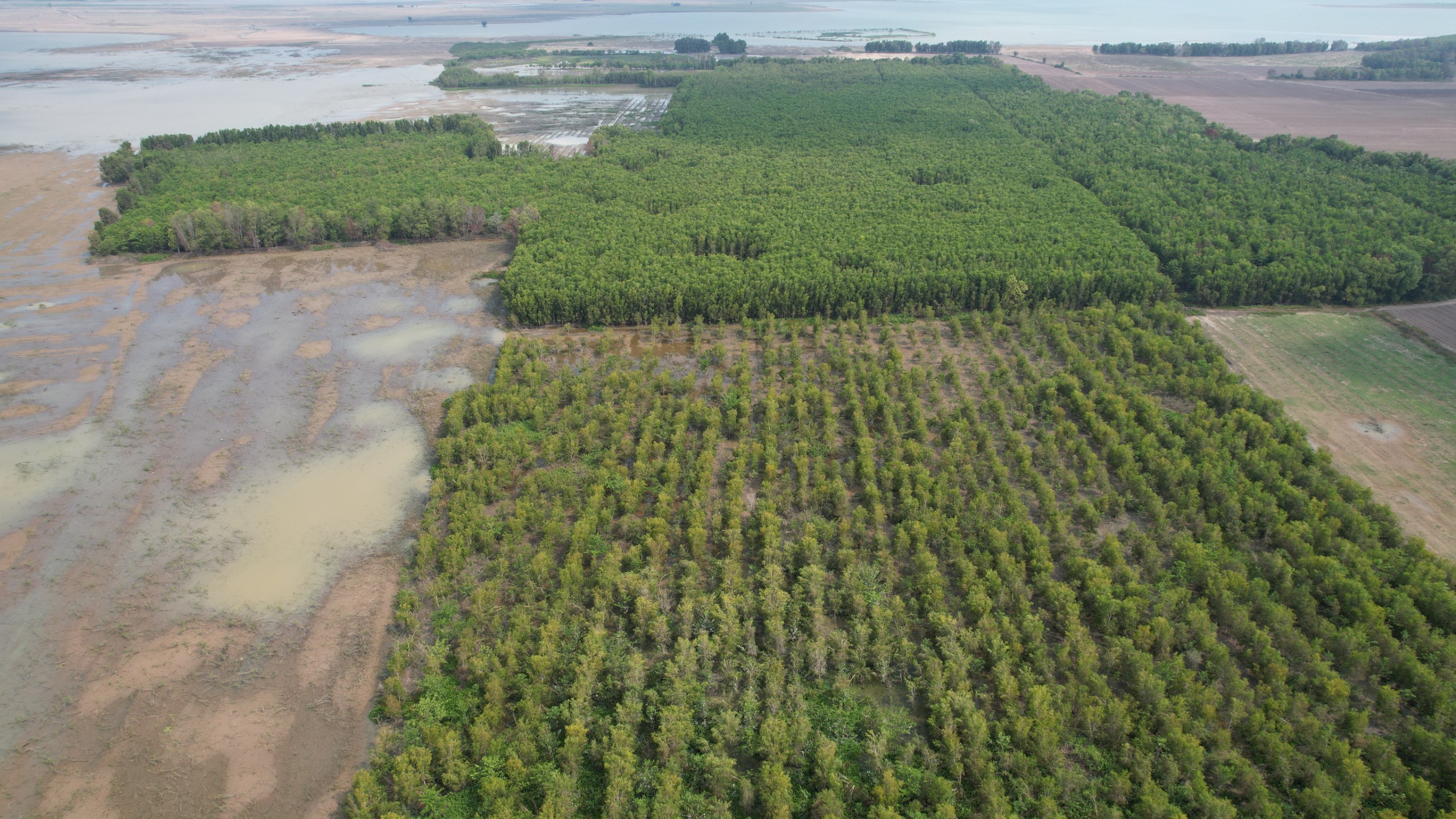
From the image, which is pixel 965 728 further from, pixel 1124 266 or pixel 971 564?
pixel 1124 266

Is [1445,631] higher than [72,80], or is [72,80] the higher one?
[72,80]

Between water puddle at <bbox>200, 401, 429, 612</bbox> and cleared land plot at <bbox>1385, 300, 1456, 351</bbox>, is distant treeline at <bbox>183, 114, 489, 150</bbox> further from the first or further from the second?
cleared land plot at <bbox>1385, 300, 1456, 351</bbox>

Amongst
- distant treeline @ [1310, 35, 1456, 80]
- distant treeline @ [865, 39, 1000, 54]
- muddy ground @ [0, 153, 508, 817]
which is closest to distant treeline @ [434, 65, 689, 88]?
distant treeline @ [865, 39, 1000, 54]

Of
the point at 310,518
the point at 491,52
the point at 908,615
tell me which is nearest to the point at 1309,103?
the point at 908,615

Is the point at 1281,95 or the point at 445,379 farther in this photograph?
the point at 1281,95

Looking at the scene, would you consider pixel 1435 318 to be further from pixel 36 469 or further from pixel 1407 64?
pixel 1407 64

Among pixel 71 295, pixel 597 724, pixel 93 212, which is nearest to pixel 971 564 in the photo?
pixel 597 724

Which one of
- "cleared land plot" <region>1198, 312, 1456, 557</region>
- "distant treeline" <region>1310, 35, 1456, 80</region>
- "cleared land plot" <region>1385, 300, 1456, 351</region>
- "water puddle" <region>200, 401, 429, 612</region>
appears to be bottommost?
"water puddle" <region>200, 401, 429, 612</region>
